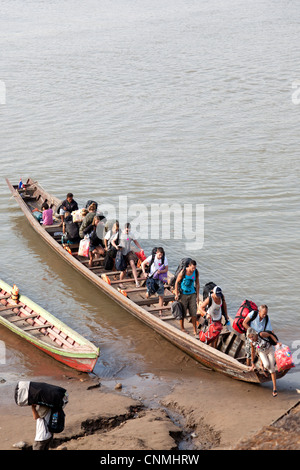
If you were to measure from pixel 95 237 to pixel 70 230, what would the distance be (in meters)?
0.99

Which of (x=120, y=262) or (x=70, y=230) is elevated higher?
(x=70, y=230)

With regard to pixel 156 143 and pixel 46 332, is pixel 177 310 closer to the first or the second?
pixel 46 332

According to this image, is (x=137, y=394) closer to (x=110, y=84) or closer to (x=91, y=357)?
(x=91, y=357)

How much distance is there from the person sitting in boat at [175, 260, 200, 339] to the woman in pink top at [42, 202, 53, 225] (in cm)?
647

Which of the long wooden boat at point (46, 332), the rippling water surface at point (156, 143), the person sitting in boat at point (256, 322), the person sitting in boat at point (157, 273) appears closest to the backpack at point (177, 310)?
the rippling water surface at point (156, 143)

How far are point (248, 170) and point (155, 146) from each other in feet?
13.7

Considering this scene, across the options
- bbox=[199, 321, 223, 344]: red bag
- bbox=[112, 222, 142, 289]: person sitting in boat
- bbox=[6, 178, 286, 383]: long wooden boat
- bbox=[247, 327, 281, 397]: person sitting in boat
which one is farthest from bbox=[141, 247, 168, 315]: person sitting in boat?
bbox=[247, 327, 281, 397]: person sitting in boat

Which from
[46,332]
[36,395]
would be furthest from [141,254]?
[36,395]

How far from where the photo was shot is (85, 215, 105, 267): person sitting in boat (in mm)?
14617

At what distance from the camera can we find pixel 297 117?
2720 cm

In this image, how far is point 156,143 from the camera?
24.7m

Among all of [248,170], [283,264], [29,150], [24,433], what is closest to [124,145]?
[29,150]

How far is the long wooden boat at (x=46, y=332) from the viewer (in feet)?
36.2

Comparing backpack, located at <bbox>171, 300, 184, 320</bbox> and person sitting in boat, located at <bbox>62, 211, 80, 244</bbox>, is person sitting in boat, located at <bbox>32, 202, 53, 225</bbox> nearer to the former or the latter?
person sitting in boat, located at <bbox>62, 211, 80, 244</bbox>
